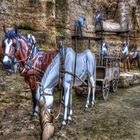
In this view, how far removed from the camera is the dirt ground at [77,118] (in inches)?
264

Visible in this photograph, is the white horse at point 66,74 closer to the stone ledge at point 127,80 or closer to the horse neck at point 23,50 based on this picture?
the horse neck at point 23,50

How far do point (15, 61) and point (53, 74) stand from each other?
0.99m

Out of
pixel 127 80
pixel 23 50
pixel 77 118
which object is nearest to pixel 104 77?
pixel 77 118

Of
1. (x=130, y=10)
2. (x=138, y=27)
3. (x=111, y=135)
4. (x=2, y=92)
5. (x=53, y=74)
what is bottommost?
(x=111, y=135)

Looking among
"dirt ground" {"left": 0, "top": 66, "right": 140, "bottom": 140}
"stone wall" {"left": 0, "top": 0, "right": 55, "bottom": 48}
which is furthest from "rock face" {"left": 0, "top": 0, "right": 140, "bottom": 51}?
"dirt ground" {"left": 0, "top": 66, "right": 140, "bottom": 140}

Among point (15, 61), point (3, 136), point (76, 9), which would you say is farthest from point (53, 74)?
point (76, 9)

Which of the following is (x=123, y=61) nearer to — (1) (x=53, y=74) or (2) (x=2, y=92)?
(2) (x=2, y=92)

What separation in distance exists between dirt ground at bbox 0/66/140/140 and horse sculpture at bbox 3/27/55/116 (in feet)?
4.39

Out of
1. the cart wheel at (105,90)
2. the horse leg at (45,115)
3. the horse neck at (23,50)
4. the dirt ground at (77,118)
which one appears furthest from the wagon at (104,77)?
the horse neck at (23,50)

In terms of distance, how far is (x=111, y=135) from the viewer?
6723mm

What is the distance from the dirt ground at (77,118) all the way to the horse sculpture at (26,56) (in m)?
1.34

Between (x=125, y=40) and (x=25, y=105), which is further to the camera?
(x=125, y=40)

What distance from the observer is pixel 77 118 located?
8.05 meters

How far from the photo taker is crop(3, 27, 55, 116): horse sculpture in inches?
224
